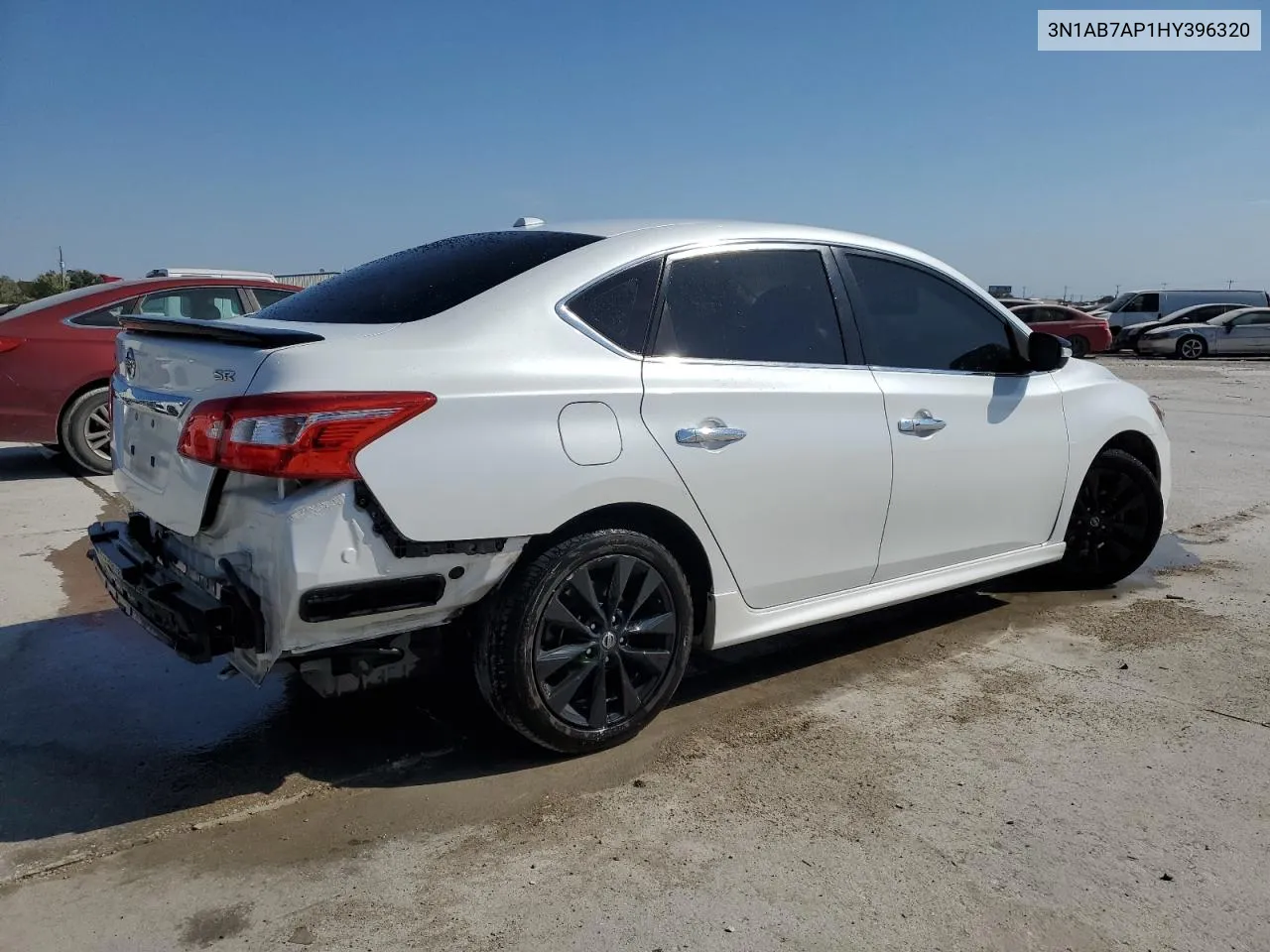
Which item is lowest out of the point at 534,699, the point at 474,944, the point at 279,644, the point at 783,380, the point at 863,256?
the point at 474,944

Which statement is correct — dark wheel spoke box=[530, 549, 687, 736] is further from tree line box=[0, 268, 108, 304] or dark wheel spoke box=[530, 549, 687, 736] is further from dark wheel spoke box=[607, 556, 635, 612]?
tree line box=[0, 268, 108, 304]

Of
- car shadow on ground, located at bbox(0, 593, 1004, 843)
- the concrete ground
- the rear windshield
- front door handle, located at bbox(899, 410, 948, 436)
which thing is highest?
the rear windshield

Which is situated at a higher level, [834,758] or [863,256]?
[863,256]

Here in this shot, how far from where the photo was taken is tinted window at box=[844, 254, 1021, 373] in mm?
4074

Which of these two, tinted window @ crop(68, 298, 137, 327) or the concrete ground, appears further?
tinted window @ crop(68, 298, 137, 327)

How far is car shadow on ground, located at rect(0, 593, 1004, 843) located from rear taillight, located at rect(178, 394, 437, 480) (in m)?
0.83

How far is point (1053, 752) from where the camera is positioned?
11.1 feet

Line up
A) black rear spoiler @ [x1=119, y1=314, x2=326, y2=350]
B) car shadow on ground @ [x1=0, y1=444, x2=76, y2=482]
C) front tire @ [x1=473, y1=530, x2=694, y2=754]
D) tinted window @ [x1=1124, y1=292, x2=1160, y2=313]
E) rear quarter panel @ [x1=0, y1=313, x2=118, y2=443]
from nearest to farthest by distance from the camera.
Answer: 1. black rear spoiler @ [x1=119, y1=314, x2=326, y2=350]
2. front tire @ [x1=473, y1=530, x2=694, y2=754]
3. rear quarter panel @ [x1=0, y1=313, x2=118, y2=443]
4. car shadow on ground @ [x1=0, y1=444, x2=76, y2=482]
5. tinted window @ [x1=1124, y1=292, x2=1160, y2=313]

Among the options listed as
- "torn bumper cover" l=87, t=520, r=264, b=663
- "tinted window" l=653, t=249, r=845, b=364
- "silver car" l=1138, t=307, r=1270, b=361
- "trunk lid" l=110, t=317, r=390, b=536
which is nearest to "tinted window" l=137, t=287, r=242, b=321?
"trunk lid" l=110, t=317, r=390, b=536

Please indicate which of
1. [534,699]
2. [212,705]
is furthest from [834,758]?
[212,705]

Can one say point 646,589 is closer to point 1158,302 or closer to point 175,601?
point 175,601

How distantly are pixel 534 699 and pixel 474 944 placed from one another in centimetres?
83

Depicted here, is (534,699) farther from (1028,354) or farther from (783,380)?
(1028,354)

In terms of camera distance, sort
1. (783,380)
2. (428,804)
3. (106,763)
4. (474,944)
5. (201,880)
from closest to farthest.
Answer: (474,944) < (201,880) < (428,804) < (106,763) < (783,380)
